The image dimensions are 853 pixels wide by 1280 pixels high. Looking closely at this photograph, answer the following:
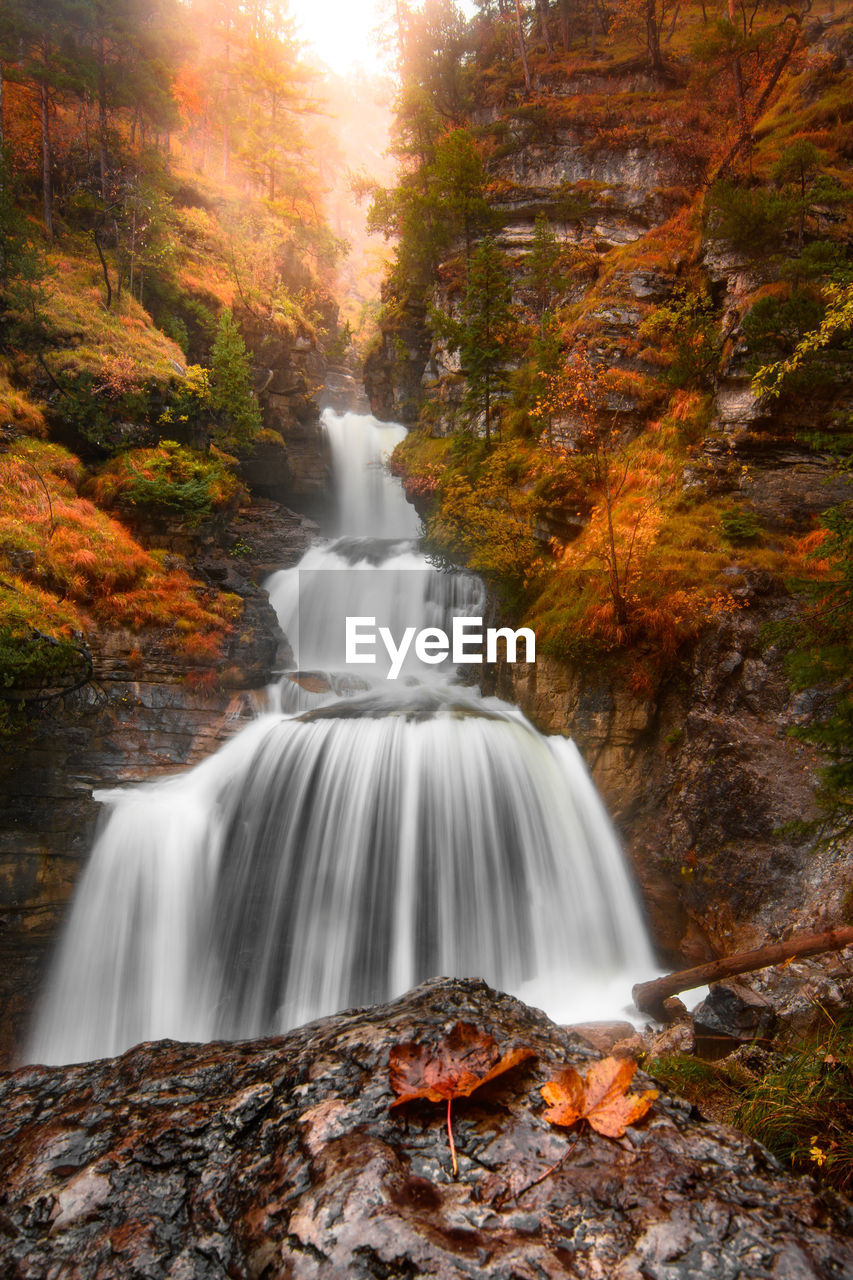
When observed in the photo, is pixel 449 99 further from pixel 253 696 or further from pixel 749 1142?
pixel 749 1142

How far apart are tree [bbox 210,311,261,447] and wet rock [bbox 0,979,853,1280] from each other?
18003 mm

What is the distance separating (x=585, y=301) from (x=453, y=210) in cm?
781

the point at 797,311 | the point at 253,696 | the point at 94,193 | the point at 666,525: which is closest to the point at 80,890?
the point at 253,696

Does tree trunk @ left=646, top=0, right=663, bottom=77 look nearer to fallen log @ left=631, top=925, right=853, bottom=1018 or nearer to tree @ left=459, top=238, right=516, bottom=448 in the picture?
tree @ left=459, top=238, right=516, bottom=448

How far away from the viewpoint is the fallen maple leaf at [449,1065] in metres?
1.53

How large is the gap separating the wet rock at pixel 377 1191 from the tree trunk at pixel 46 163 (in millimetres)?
23073

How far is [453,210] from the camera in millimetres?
18594

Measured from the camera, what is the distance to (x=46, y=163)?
646 inches

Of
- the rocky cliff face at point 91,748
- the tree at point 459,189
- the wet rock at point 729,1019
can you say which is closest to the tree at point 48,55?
the tree at point 459,189

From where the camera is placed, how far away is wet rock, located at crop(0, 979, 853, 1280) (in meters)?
1.15

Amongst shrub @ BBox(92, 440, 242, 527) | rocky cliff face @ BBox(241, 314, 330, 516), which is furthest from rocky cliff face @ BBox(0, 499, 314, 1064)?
rocky cliff face @ BBox(241, 314, 330, 516)

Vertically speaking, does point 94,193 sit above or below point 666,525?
above

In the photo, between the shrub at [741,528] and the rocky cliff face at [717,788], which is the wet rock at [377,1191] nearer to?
the rocky cliff face at [717,788]
